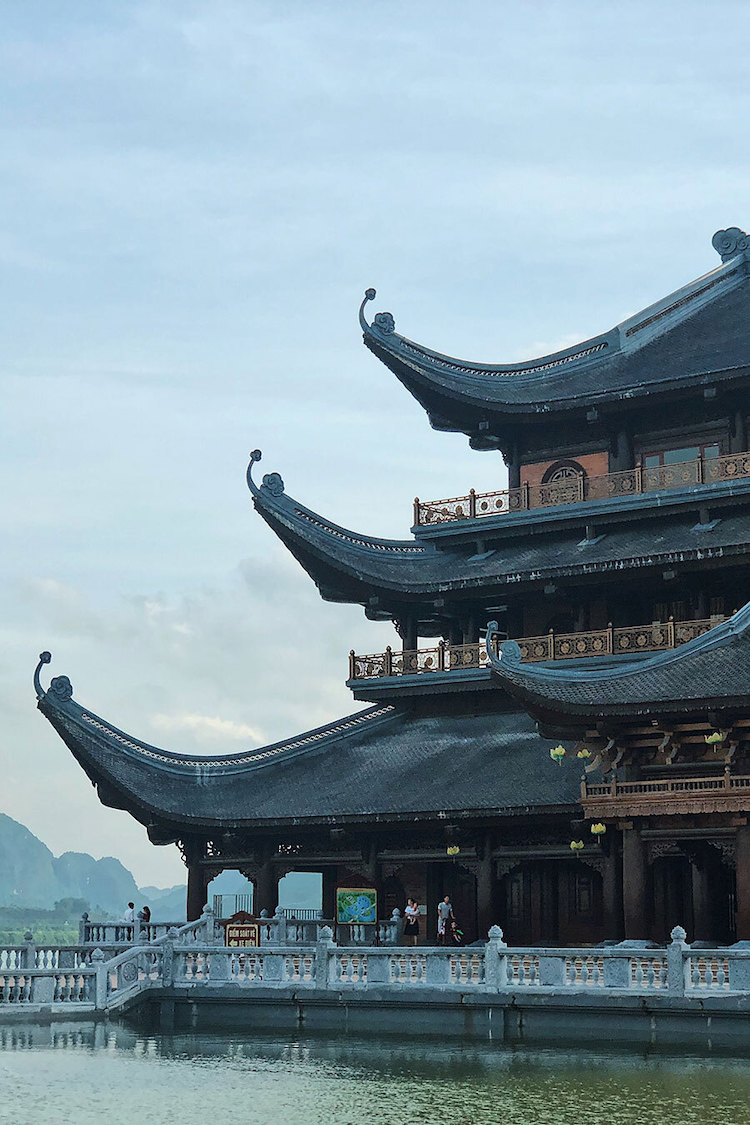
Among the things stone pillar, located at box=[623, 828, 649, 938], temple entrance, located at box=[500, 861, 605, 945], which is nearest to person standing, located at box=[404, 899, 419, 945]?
temple entrance, located at box=[500, 861, 605, 945]

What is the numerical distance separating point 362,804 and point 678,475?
1075 cm

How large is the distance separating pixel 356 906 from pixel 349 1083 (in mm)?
14164

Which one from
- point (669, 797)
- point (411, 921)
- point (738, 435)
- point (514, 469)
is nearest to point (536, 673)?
point (669, 797)

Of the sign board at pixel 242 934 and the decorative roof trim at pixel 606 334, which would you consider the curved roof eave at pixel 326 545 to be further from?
the sign board at pixel 242 934

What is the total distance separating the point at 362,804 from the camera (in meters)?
37.0

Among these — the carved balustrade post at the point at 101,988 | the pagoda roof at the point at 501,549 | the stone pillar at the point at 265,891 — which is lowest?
the carved balustrade post at the point at 101,988

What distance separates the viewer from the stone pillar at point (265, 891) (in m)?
39.3

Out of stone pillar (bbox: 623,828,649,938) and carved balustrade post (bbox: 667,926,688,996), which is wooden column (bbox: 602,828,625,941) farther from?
carved balustrade post (bbox: 667,926,688,996)

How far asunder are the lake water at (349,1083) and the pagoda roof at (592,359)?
18.3m

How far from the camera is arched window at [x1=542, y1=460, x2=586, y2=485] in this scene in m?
41.4

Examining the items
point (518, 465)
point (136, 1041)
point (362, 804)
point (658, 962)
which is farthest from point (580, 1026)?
point (518, 465)

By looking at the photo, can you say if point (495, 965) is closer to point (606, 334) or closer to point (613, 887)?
point (613, 887)

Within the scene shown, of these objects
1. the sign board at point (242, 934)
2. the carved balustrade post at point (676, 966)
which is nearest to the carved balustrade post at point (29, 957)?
the sign board at point (242, 934)

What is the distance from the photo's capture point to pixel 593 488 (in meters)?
40.8
